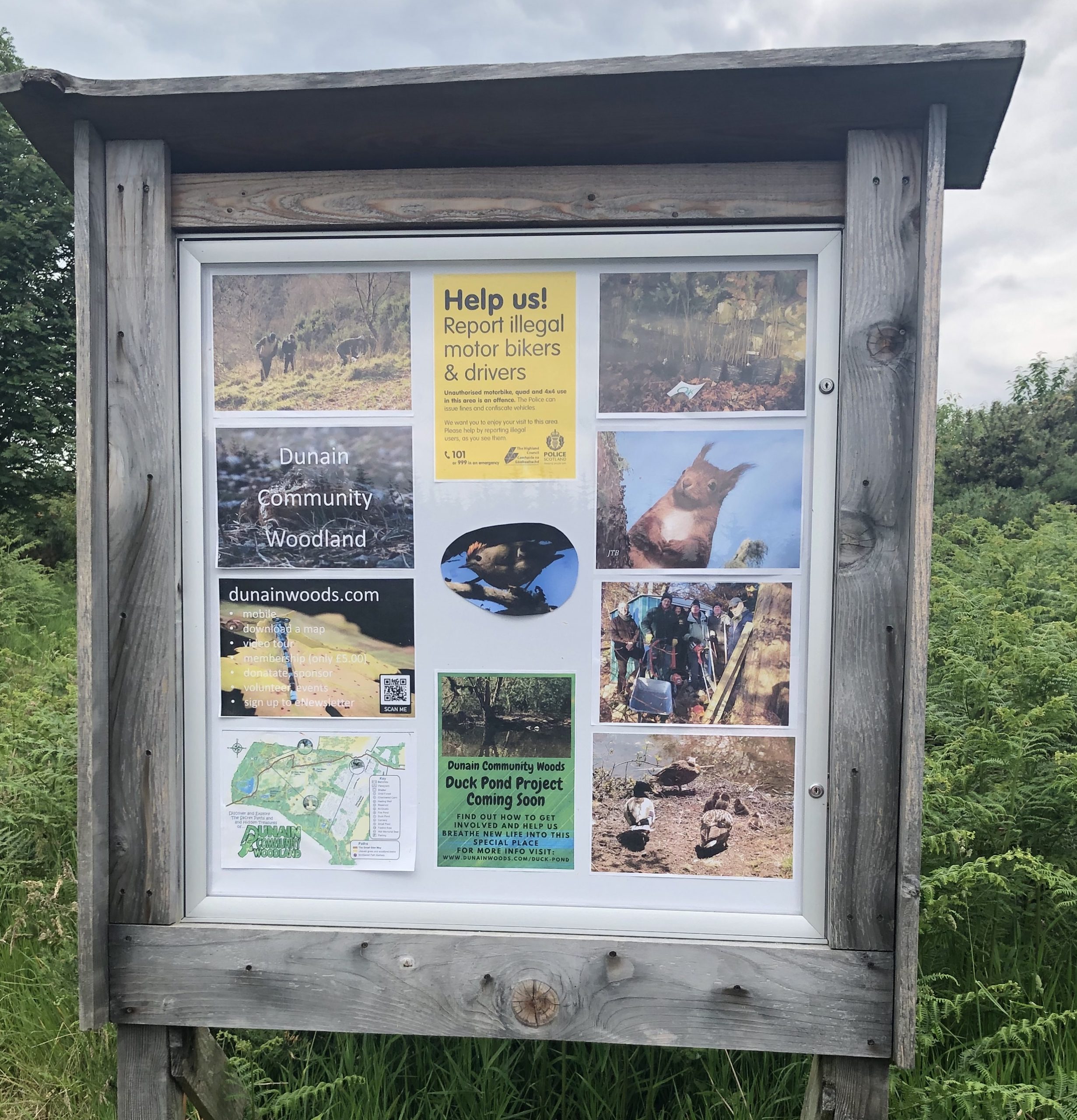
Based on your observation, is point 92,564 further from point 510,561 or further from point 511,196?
point 511,196

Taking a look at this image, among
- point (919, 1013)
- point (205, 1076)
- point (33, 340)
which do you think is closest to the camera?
point (205, 1076)

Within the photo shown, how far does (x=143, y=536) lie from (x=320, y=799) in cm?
71

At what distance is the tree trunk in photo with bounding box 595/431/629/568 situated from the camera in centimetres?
157

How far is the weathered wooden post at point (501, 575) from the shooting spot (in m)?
1.53

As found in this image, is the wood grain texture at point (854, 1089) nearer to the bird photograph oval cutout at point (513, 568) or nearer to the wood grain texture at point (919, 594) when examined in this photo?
the wood grain texture at point (919, 594)

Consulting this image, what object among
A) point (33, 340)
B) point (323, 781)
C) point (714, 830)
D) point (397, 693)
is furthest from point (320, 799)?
point (33, 340)

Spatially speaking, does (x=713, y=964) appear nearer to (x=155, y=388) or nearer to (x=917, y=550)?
(x=917, y=550)

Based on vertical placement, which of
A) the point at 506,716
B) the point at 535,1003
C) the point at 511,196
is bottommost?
the point at 535,1003

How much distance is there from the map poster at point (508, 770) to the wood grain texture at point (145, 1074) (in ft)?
2.75

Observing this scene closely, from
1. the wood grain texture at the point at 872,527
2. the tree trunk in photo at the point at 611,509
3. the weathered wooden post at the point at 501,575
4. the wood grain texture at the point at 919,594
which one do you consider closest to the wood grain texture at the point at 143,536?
the weathered wooden post at the point at 501,575

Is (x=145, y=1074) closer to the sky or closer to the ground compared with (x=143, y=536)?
closer to the ground

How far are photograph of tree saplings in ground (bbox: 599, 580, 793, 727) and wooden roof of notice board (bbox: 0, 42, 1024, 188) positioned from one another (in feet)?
3.08

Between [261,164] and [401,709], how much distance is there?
1.27 meters

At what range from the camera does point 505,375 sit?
62.0 inches
